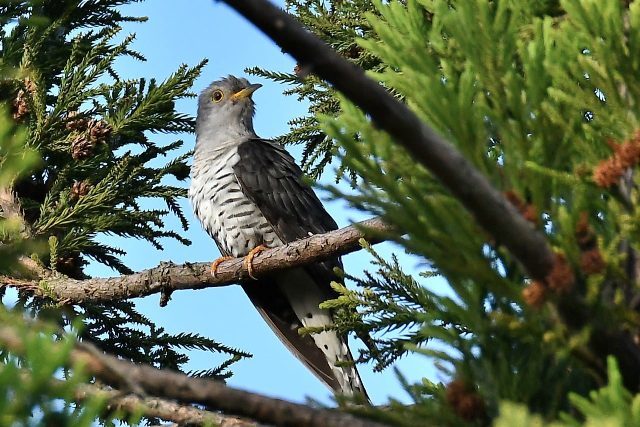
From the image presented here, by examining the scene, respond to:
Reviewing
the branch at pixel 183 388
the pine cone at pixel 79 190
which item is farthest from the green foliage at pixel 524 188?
the pine cone at pixel 79 190

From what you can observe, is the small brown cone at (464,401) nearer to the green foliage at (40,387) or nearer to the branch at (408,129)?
the branch at (408,129)

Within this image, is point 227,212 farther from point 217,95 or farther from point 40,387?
point 40,387

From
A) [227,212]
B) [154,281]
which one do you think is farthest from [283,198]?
[154,281]

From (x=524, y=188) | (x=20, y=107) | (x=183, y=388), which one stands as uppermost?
(x=20, y=107)

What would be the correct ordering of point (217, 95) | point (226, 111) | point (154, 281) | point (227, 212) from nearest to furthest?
point (154, 281)
point (227, 212)
point (226, 111)
point (217, 95)

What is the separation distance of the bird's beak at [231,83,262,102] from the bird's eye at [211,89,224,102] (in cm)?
14

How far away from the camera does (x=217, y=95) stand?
25.4 feet

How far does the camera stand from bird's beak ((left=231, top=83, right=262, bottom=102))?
7.59m

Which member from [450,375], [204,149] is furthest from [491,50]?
[204,149]

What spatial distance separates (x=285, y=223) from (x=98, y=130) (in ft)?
5.87

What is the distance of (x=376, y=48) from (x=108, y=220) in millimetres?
2638

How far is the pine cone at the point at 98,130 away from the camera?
4.40 meters

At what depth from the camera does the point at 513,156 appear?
1549 mm

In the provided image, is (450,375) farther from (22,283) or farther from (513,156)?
(22,283)
